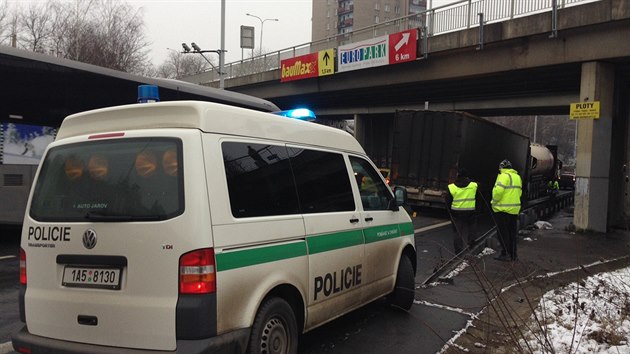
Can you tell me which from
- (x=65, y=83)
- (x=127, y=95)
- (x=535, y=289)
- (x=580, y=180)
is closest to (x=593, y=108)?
(x=580, y=180)

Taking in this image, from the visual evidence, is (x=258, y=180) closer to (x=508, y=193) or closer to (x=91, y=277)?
(x=91, y=277)

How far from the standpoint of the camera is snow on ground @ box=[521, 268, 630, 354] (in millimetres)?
4008

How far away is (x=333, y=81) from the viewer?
26422mm

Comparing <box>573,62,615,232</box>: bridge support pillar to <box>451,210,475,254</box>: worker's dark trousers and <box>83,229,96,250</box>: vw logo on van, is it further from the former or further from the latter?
<box>83,229,96,250</box>: vw logo on van

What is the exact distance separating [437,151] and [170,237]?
13399 mm

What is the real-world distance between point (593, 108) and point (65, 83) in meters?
13.8

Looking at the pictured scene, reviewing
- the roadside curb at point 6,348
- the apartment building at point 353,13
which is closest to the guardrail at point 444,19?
the roadside curb at point 6,348

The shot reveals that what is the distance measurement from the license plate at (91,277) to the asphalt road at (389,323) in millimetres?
1640

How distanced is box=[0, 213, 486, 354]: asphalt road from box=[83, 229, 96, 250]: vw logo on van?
74.4 inches

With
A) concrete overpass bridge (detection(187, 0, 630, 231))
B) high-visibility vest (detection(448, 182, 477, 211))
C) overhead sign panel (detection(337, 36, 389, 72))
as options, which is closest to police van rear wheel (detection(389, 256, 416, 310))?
high-visibility vest (detection(448, 182, 477, 211))

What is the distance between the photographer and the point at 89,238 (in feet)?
10.3

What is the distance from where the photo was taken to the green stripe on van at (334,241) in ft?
13.0

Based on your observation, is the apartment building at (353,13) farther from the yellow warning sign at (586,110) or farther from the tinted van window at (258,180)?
the tinted van window at (258,180)

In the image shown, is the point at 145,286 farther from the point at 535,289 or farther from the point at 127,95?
the point at 127,95
